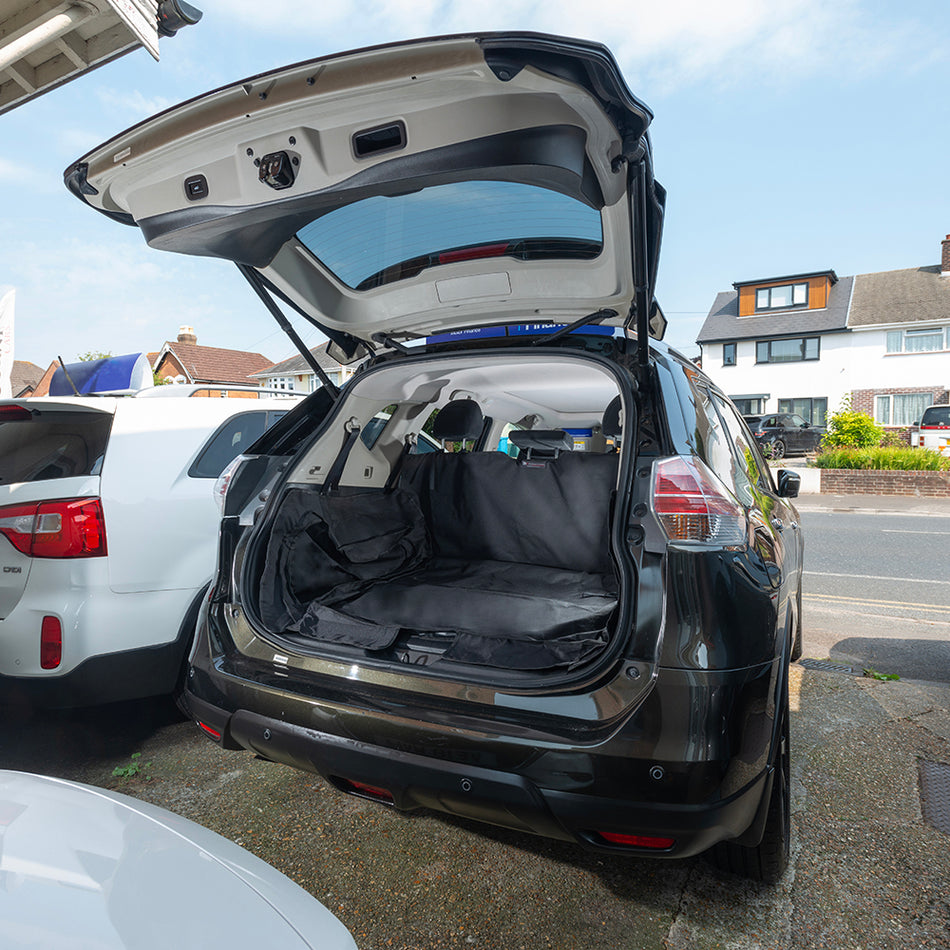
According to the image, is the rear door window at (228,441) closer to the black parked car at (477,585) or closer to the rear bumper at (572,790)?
the black parked car at (477,585)

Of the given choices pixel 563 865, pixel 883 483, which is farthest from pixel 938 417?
pixel 563 865

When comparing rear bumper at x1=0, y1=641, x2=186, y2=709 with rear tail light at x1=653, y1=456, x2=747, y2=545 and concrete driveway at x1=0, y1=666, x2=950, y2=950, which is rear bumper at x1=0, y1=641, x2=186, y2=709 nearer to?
concrete driveway at x1=0, y1=666, x2=950, y2=950

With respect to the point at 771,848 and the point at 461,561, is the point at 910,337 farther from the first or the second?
the point at 771,848

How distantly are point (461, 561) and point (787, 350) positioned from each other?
29.6 m

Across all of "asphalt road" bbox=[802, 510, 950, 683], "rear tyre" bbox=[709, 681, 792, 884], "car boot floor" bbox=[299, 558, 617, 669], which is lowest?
"asphalt road" bbox=[802, 510, 950, 683]

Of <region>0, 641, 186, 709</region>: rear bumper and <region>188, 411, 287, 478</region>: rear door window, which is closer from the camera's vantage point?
<region>0, 641, 186, 709</region>: rear bumper

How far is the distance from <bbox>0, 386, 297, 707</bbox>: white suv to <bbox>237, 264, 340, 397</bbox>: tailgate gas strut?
872 millimetres

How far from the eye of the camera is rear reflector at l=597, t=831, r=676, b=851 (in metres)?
1.53

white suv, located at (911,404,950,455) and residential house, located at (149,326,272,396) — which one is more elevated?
residential house, located at (149,326,272,396)

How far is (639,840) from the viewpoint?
155cm

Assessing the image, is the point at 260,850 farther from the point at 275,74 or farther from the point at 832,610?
the point at 832,610

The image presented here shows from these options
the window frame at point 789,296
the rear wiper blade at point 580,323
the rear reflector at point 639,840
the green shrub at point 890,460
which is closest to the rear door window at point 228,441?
the rear wiper blade at point 580,323

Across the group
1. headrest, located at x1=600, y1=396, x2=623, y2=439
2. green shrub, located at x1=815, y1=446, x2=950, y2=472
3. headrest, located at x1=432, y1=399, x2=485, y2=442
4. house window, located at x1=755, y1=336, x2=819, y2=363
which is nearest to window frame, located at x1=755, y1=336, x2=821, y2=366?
house window, located at x1=755, y1=336, x2=819, y2=363

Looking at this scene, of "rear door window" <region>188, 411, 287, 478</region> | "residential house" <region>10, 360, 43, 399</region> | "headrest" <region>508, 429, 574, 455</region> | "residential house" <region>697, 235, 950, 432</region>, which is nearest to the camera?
"headrest" <region>508, 429, 574, 455</region>
